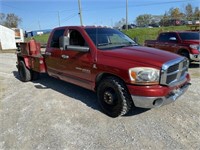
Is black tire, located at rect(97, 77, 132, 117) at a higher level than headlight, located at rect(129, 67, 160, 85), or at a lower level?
lower

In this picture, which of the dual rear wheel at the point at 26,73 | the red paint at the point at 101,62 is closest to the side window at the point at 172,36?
the red paint at the point at 101,62

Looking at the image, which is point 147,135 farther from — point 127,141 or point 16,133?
point 16,133

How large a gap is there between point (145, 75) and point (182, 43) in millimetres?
6762

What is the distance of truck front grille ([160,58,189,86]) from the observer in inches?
139

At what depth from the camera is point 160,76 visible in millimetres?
3510

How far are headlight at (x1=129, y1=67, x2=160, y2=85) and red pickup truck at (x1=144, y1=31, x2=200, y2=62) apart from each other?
6.27m

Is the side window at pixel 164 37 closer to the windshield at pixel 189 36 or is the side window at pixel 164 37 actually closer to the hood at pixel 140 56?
the windshield at pixel 189 36

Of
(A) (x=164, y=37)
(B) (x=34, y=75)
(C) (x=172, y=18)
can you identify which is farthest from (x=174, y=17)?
(B) (x=34, y=75)

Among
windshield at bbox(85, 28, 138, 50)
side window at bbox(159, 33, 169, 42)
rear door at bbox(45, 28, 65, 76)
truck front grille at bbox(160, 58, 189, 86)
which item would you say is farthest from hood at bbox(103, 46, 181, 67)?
side window at bbox(159, 33, 169, 42)

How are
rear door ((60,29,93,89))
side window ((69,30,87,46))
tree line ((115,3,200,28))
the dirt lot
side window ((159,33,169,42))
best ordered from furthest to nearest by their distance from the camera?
1. tree line ((115,3,200,28))
2. side window ((159,33,169,42))
3. side window ((69,30,87,46))
4. rear door ((60,29,93,89))
5. the dirt lot

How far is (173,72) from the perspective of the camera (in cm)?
376

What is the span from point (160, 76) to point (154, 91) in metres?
0.29

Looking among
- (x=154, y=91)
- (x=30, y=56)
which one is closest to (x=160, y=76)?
(x=154, y=91)

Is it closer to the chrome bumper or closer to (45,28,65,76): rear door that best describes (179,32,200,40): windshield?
(45,28,65,76): rear door
